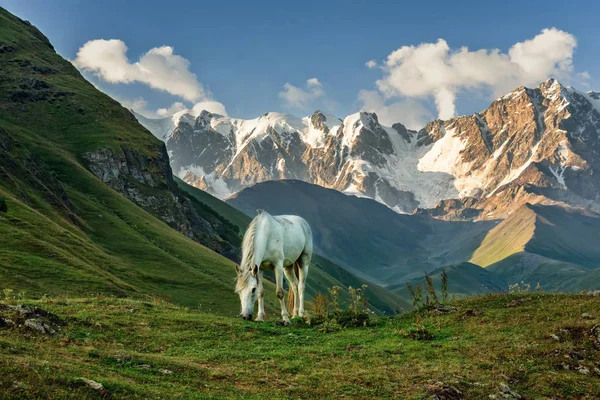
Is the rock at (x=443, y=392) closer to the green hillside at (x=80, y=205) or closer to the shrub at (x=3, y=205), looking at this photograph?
the green hillside at (x=80, y=205)

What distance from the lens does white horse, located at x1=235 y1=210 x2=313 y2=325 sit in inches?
874

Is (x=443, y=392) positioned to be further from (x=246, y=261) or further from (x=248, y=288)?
(x=246, y=261)

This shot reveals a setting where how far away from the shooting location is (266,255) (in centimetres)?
2300

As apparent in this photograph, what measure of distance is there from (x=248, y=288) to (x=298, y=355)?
592 centimetres

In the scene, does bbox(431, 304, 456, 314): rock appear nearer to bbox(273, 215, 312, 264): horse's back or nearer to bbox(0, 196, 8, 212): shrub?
bbox(273, 215, 312, 264): horse's back

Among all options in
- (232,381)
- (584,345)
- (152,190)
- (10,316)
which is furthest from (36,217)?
(152,190)

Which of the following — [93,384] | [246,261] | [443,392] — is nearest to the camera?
[93,384]

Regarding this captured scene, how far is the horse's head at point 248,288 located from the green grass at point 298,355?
0.94 meters

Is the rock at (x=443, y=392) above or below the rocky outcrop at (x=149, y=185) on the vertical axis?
below

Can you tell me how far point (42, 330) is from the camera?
49.7 ft

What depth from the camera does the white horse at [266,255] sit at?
22203 mm

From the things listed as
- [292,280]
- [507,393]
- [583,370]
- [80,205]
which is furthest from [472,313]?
[80,205]

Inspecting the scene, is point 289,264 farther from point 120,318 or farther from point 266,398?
point 266,398

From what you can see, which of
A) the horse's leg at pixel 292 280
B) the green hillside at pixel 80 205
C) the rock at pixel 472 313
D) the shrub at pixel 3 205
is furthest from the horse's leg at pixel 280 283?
the shrub at pixel 3 205
